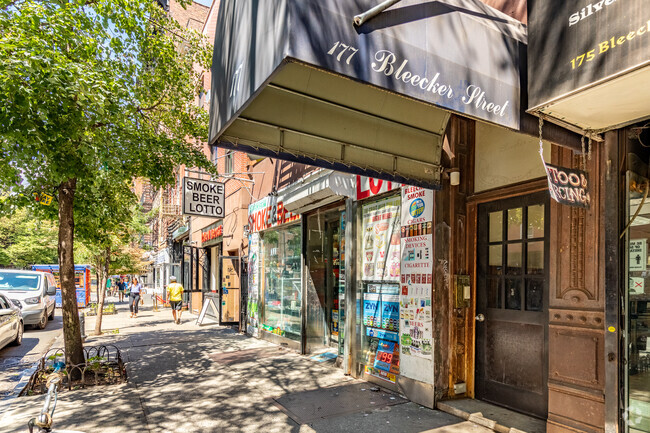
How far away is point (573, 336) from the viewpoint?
3.98 metres

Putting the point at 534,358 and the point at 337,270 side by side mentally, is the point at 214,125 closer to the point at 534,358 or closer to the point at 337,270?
the point at 534,358

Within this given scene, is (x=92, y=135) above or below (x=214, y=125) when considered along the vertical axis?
above

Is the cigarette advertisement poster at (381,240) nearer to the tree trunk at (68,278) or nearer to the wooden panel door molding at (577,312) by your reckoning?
the wooden panel door molding at (577,312)

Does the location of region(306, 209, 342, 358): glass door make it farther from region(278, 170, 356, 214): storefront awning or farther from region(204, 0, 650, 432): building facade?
region(204, 0, 650, 432): building facade

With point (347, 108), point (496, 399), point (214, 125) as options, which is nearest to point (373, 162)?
point (347, 108)

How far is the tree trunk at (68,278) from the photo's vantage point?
274 inches

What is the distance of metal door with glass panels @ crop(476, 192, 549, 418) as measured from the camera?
16.1 ft

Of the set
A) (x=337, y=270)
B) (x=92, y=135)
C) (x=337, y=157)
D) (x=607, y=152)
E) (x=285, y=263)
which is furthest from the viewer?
(x=285, y=263)

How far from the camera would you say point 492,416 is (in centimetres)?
498

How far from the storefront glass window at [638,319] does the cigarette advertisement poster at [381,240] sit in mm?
3242

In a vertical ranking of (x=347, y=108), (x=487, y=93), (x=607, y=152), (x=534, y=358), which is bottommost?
(x=534, y=358)

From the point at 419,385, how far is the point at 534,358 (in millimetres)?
1570

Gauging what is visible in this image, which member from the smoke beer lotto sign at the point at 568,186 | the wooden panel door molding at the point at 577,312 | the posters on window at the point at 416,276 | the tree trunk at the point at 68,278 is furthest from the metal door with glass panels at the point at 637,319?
the tree trunk at the point at 68,278

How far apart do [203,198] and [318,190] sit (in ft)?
18.1
